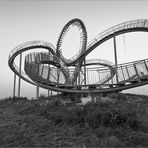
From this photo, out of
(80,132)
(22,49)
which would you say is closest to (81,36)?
(22,49)

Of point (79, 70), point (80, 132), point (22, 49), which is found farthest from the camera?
point (22, 49)

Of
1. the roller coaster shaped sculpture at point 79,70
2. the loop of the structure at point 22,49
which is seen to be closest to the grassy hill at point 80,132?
the roller coaster shaped sculpture at point 79,70

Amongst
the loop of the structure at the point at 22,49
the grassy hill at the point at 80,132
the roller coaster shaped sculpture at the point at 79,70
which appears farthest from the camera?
the loop of the structure at the point at 22,49

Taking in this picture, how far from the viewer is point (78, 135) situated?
5.91m

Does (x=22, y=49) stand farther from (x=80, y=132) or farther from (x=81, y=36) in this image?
(x=80, y=132)

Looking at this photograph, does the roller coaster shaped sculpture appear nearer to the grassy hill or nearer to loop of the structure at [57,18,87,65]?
loop of the structure at [57,18,87,65]

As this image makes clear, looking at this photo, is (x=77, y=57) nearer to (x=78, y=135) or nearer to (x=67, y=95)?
(x=67, y=95)

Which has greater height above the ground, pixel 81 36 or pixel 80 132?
pixel 81 36

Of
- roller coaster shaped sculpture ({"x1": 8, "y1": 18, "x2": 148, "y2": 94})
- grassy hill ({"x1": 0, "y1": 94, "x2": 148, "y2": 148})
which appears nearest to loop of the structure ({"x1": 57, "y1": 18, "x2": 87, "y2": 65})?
roller coaster shaped sculpture ({"x1": 8, "y1": 18, "x2": 148, "y2": 94})

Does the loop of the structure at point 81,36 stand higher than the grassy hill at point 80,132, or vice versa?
the loop of the structure at point 81,36

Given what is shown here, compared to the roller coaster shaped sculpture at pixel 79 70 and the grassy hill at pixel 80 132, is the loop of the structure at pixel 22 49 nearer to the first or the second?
the roller coaster shaped sculpture at pixel 79 70

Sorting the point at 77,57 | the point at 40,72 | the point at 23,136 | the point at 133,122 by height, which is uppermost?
the point at 77,57

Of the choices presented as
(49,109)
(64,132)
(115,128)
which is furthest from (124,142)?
(49,109)

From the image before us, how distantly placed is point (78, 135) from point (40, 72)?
31.2ft
